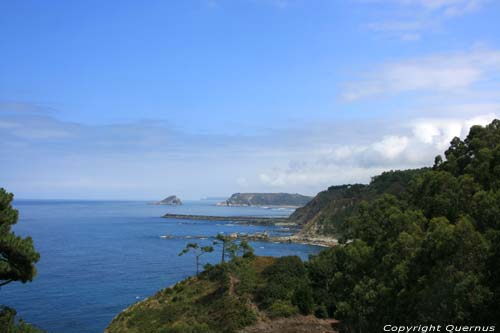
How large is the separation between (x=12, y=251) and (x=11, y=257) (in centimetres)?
38

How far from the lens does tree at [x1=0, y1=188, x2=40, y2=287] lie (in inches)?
587

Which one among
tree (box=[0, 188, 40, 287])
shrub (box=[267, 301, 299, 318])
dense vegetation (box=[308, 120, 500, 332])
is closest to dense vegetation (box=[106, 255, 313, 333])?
shrub (box=[267, 301, 299, 318])

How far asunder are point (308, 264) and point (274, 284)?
20.5 ft

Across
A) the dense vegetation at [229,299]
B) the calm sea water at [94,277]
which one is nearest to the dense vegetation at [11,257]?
the dense vegetation at [229,299]

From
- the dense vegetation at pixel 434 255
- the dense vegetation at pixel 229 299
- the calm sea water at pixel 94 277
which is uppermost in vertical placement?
the dense vegetation at pixel 434 255

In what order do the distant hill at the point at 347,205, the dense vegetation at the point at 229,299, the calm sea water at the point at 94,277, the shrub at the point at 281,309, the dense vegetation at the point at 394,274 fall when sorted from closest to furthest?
the dense vegetation at the point at 394,274 < the shrub at the point at 281,309 < the dense vegetation at the point at 229,299 < the calm sea water at the point at 94,277 < the distant hill at the point at 347,205

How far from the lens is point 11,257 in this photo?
50.1ft

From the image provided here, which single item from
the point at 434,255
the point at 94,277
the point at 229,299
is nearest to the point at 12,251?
the point at 434,255

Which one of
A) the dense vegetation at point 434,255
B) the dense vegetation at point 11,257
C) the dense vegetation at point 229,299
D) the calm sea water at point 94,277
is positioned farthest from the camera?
the calm sea water at point 94,277

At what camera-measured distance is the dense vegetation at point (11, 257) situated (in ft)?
48.5

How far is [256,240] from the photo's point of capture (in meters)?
131

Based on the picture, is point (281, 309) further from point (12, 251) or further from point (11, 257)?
point (12, 251)

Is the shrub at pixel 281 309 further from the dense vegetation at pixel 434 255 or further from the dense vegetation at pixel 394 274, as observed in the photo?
the dense vegetation at pixel 434 255

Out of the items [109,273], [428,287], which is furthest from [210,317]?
[109,273]
